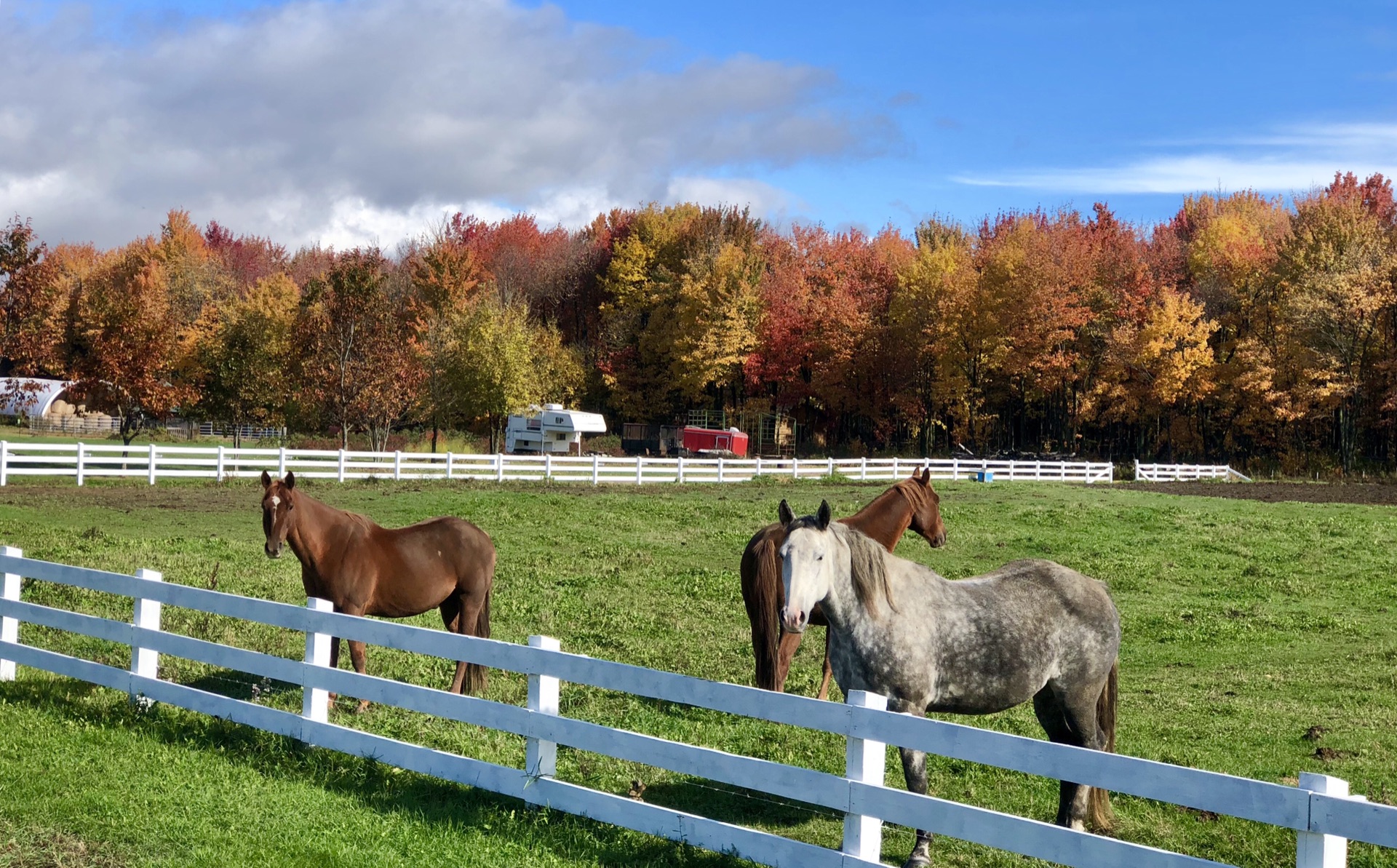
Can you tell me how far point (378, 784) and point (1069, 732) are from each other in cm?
413

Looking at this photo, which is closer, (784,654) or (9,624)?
(784,654)

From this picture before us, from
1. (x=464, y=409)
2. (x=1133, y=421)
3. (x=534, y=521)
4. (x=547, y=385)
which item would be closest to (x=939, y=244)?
(x=1133, y=421)

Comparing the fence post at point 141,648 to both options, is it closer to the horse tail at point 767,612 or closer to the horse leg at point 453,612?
the horse leg at point 453,612

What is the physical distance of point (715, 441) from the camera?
5472 centimetres

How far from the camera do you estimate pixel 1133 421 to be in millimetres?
58750

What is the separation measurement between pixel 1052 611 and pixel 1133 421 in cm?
5621

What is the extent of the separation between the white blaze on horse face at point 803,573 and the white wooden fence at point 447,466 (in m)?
19.5

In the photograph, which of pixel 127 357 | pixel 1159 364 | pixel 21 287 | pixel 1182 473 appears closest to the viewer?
pixel 21 287

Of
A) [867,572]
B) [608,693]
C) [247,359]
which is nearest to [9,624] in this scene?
[608,693]

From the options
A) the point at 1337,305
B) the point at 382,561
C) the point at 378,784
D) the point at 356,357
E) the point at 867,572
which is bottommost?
the point at 378,784

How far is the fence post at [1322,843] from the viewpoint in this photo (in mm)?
3859

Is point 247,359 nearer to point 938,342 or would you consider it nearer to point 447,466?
point 447,466

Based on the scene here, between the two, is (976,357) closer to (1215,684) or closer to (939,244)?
(939,244)

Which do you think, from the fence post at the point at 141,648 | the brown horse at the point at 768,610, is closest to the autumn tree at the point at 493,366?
the brown horse at the point at 768,610
